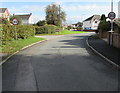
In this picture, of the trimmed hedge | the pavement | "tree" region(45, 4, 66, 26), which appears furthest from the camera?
"tree" region(45, 4, 66, 26)

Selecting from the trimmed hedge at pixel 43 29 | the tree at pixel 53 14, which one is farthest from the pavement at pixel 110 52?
the tree at pixel 53 14

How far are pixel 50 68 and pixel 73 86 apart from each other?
101 inches

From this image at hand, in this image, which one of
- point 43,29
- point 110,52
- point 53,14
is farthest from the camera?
point 53,14

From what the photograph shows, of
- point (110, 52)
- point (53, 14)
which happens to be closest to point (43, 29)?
point (53, 14)

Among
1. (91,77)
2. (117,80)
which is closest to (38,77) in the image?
(91,77)

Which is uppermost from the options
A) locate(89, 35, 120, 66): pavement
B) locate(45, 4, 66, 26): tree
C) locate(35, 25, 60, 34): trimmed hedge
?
locate(45, 4, 66, 26): tree

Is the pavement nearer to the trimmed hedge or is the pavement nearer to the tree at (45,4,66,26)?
the trimmed hedge

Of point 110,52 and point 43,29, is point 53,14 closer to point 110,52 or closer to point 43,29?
point 43,29

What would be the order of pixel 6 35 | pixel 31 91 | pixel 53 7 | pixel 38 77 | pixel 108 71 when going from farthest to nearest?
pixel 53 7, pixel 6 35, pixel 108 71, pixel 38 77, pixel 31 91

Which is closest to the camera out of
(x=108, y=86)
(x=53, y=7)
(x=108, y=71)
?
(x=108, y=86)

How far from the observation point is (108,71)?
725cm

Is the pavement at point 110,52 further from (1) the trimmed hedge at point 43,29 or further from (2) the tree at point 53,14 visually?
(2) the tree at point 53,14

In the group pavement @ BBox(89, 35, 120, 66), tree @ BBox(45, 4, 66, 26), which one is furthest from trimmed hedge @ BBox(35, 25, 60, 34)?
pavement @ BBox(89, 35, 120, 66)

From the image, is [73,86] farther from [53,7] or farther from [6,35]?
[53,7]
